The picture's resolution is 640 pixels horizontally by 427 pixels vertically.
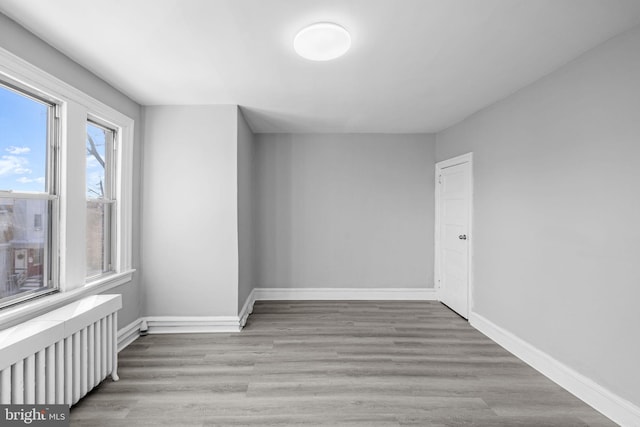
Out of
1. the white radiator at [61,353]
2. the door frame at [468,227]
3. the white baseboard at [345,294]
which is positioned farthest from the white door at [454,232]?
the white radiator at [61,353]

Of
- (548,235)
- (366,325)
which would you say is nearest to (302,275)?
(366,325)

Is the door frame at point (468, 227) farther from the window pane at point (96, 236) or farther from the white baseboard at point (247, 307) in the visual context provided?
the window pane at point (96, 236)

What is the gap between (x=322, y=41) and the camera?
2014mm

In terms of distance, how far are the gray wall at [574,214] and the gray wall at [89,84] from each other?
12.8 feet

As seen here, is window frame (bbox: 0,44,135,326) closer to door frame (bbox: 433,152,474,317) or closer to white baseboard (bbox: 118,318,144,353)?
white baseboard (bbox: 118,318,144,353)

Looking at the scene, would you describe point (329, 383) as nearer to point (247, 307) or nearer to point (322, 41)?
point (247, 307)

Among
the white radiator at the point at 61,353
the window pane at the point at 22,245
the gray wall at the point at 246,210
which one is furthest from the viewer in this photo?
the gray wall at the point at 246,210

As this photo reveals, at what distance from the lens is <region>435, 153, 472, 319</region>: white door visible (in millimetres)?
3852

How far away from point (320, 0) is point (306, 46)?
375 millimetres

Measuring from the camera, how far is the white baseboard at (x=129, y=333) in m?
2.99

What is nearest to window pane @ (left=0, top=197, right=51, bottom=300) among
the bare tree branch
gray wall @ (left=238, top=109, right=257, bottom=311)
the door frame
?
the bare tree branch

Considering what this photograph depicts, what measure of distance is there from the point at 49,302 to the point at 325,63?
106 inches

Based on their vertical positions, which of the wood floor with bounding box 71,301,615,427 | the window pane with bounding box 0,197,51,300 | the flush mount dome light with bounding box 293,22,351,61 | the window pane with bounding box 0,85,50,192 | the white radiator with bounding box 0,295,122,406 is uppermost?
the flush mount dome light with bounding box 293,22,351,61

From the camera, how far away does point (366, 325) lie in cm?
364
